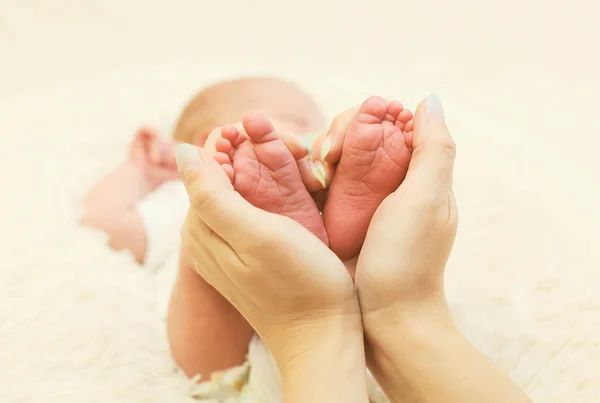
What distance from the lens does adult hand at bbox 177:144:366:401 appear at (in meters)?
0.56

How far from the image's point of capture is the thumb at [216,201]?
0.56m

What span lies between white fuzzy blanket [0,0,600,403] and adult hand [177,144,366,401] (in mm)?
224

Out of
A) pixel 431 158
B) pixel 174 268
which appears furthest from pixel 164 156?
pixel 431 158

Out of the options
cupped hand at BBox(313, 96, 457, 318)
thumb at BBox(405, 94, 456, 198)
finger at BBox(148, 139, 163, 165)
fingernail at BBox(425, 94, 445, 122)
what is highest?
fingernail at BBox(425, 94, 445, 122)

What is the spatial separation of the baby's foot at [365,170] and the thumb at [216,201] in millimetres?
99

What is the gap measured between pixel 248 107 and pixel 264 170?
0.47 metres

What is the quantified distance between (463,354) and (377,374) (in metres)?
0.09

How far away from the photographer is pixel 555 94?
1407mm

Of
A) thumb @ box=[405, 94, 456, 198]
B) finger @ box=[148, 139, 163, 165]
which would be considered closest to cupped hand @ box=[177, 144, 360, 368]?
thumb @ box=[405, 94, 456, 198]

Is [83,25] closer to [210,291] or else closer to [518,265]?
[210,291]

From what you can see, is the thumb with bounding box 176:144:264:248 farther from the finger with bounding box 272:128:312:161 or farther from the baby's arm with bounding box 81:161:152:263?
the baby's arm with bounding box 81:161:152:263

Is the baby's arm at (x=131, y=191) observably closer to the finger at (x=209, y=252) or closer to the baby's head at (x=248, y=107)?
the baby's head at (x=248, y=107)

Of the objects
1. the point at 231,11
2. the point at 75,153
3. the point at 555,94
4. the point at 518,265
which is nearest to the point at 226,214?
the point at 518,265

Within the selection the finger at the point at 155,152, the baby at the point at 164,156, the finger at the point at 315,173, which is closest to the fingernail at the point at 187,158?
the finger at the point at 315,173
